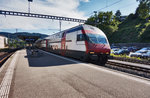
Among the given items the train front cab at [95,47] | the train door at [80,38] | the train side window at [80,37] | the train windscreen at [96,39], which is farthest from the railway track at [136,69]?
the train side window at [80,37]

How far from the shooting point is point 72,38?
10.9 meters

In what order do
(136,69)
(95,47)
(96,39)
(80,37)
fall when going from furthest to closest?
(80,37) < (96,39) < (95,47) < (136,69)

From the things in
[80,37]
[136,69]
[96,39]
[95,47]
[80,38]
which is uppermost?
[80,37]

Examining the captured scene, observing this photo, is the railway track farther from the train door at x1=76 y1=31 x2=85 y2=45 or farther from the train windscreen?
the train door at x1=76 y1=31 x2=85 y2=45

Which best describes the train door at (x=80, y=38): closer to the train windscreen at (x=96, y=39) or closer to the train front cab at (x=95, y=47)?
the train front cab at (x=95, y=47)

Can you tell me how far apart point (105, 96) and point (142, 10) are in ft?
84.4

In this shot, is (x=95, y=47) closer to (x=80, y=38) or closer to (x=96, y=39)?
(x=96, y=39)

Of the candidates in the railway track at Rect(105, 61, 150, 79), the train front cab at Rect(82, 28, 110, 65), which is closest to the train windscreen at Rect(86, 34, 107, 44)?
the train front cab at Rect(82, 28, 110, 65)

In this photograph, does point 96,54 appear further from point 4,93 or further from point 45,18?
point 45,18

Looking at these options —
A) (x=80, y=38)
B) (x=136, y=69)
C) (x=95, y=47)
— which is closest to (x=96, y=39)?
(x=95, y=47)

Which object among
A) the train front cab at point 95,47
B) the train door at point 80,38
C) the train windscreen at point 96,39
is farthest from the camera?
the train door at point 80,38

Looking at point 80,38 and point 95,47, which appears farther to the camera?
point 80,38

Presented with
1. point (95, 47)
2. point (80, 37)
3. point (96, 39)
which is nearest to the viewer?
point (95, 47)

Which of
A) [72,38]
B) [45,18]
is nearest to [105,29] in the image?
[45,18]
